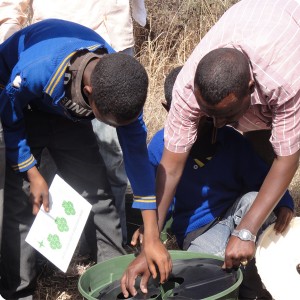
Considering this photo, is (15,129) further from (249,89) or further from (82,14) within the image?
(82,14)

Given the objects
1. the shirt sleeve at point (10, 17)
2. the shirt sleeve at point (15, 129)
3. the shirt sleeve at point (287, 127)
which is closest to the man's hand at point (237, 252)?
the shirt sleeve at point (287, 127)

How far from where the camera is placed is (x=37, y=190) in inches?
114

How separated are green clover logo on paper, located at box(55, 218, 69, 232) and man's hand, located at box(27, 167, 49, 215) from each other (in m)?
0.08

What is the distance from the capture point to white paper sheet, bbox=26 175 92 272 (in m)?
2.81

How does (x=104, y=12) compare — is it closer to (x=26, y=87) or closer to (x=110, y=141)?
(x=110, y=141)

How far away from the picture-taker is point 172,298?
2.50 meters

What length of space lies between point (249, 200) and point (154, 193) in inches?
22.3

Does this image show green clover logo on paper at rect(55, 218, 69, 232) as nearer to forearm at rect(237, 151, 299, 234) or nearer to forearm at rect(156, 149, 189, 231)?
forearm at rect(156, 149, 189, 231)

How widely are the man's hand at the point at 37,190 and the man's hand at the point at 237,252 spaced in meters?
0.79

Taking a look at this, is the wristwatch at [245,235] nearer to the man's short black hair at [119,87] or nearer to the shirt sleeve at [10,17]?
the man's short black hair at [119,87]

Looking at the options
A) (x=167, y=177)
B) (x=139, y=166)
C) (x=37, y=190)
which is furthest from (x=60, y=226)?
(x=167, y=177)

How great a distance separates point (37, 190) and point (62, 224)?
0.61 ft

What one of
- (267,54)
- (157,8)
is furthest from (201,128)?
(157,8)

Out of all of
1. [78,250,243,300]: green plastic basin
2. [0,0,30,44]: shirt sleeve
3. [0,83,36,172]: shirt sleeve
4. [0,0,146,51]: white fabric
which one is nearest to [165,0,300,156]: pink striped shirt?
[78,250,243,300]: green plastic basin
